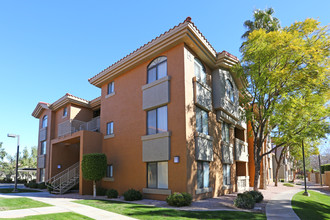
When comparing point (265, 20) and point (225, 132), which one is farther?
point (265, 20)

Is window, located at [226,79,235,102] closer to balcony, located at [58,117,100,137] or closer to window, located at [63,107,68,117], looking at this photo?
balcony, located at [58,117,100,137]

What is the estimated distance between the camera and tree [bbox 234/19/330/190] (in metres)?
14.2

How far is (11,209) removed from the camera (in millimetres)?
10992

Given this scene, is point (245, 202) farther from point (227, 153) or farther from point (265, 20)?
point (265, 20)

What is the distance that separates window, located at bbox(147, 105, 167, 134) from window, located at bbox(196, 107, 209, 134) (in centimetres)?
208

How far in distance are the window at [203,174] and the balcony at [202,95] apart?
11.9 ft

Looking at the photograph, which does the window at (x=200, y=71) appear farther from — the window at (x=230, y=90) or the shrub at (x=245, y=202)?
the shrub at (x=245, y=202)

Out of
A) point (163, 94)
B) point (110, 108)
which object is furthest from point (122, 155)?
point (163, 94)

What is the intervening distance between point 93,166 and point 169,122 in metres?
6.20

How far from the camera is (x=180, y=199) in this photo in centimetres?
1236

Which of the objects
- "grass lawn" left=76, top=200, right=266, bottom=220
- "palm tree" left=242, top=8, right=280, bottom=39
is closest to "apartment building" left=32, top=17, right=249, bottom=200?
"grass lawn" left=76, top=200, right=266, bottom=220

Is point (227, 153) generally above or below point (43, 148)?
below

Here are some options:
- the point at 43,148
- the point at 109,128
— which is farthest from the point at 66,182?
the point at 43,148

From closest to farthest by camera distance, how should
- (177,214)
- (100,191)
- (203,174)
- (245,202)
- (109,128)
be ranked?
(177,214)
(245,202)
(203,174)
(100,191)
(109,128)
